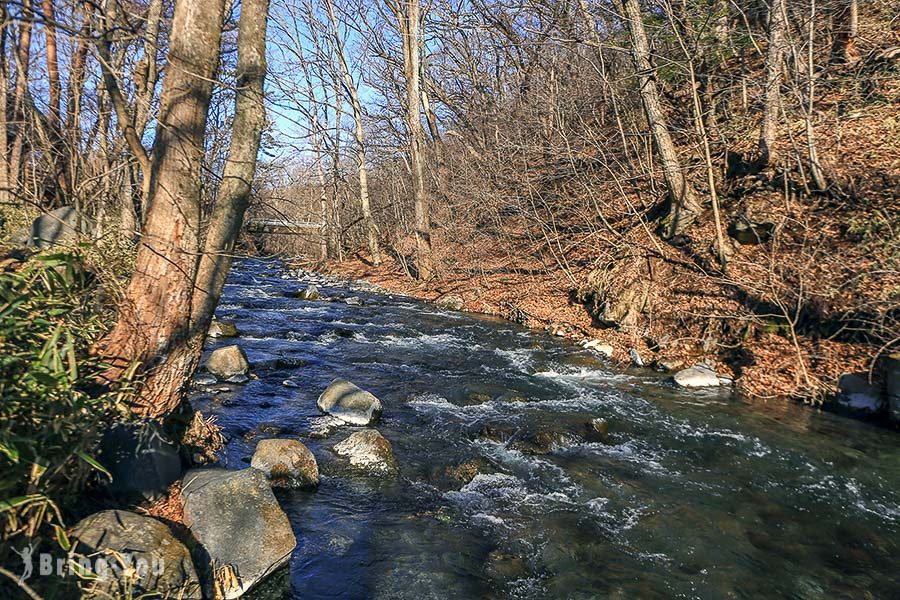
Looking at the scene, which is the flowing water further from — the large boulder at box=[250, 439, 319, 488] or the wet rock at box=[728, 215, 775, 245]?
the wet rock at box=[728, 215, 775, 245]

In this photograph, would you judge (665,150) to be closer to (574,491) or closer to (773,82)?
(773,82)

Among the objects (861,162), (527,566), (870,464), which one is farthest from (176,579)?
(861,162)

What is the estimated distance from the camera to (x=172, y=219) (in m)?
4.07

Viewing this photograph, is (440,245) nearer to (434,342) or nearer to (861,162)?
(434,342)

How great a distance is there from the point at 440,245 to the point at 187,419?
1665cm

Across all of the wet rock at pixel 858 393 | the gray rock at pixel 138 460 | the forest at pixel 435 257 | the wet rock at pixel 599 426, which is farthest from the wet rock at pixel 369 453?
the wet rock at pixel 858 393

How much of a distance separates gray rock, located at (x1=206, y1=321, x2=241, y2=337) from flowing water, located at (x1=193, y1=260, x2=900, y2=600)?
1.28 meters

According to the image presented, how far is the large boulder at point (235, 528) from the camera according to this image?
347 centimetres

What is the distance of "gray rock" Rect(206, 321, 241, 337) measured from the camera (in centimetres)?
1071

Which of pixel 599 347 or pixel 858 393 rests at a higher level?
pixel 858 393

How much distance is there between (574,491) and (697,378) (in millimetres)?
4938

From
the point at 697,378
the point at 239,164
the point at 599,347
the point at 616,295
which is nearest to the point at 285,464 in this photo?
the point at 239,164

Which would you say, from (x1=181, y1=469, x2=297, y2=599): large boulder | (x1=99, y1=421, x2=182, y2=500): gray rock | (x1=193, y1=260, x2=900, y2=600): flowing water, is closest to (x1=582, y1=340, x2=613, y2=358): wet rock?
(x1=193, y1=260, x2=900, y2=600): flowing water

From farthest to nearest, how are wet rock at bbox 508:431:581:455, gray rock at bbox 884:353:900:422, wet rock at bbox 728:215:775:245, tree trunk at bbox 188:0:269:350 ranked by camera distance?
wet rock at bbox 728:215:775:245 → gray rock at bbox 884:353:900:422 → wet rock at bbox 508:431:581:455 → tree trunk at bbox 188:0:269:350
